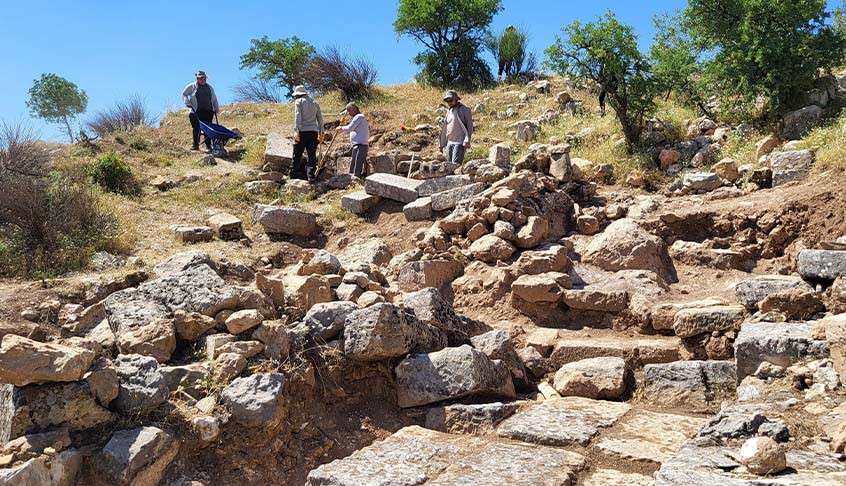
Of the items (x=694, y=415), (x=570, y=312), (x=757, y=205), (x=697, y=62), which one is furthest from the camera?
(x=697, y=62)

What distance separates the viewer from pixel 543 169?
8.69 m

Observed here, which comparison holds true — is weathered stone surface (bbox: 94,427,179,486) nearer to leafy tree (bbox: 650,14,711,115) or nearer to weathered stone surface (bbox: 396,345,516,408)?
weathered stone surface (bbox: 396,345,516,408)

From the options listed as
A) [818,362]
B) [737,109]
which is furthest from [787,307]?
[737,109]

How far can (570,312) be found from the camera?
6492mm

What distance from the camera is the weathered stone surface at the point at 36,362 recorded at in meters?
3.85

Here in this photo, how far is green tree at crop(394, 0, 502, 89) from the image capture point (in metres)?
20.0

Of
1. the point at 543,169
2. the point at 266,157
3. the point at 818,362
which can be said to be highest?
the point at 266,157

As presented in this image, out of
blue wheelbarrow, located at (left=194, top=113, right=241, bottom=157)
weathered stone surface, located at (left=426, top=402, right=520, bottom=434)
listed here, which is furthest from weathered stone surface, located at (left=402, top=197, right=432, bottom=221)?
blue wheelbarrow, located at (left=194, top=113, right=241, bottom=157)

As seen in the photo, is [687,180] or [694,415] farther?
[687,180]

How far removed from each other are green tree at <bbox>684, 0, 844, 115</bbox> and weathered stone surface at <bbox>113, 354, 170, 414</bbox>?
8.91 metres

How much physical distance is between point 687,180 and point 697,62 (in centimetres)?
388

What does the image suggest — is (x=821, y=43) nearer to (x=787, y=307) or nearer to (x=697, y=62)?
(x=697, y=62)

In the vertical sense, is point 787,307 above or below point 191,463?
above

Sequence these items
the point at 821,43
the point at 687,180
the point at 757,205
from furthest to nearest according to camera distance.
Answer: the point at 821,43, the point at 687,180, the point at 757,205
